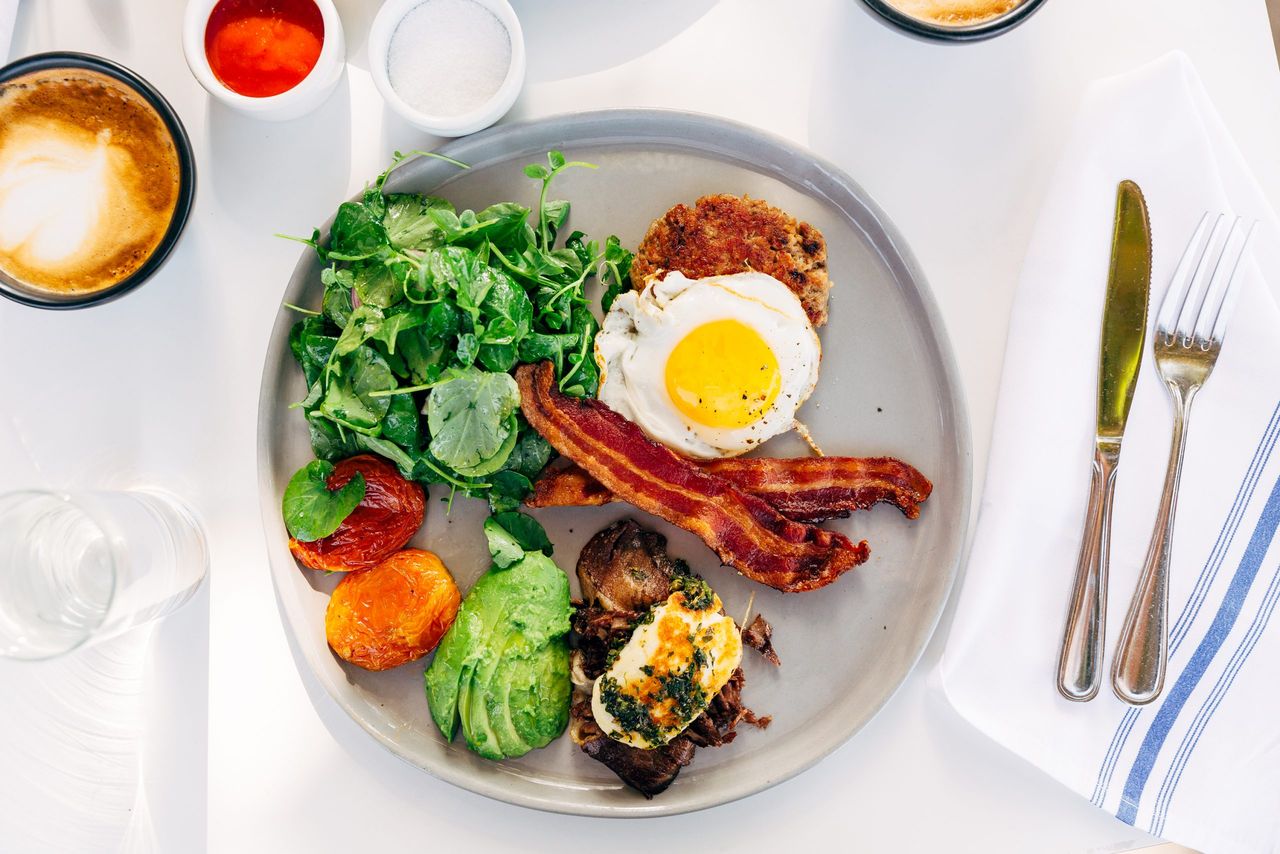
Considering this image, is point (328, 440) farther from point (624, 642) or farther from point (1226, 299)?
point (1226, 299)

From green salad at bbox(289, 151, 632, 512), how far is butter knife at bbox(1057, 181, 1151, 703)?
1.19m

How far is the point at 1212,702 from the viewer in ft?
6.80

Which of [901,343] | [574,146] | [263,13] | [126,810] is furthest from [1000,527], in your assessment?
[126,810]

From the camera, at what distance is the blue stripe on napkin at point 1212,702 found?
205 centimetres

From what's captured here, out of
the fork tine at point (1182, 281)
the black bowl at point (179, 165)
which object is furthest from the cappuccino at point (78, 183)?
the fork tine at point (1182, 281)

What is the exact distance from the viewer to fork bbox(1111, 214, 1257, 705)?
1999 millimetres

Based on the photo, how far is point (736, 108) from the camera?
6.95 ft

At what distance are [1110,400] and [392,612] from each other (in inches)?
70.3

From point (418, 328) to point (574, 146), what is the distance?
1.97 ft

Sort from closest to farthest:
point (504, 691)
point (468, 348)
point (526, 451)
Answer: point (468, 348)
point (504, 691)
point (526, 451)

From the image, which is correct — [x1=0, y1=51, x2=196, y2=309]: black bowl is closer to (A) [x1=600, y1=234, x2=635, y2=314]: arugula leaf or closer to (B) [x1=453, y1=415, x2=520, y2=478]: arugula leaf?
(B) [x1=453, y1=415, x2=520, y2=478]: arugula leaf

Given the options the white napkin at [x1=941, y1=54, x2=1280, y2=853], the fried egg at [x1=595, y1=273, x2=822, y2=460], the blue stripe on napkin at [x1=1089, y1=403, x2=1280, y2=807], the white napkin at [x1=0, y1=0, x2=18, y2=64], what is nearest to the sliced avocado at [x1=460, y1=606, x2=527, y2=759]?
the fried egg at [x1=595, y1=273, x2=822, y2=460]

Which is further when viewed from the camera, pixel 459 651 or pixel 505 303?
pixel 459 651

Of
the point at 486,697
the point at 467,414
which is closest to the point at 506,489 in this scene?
the point at 467,414
